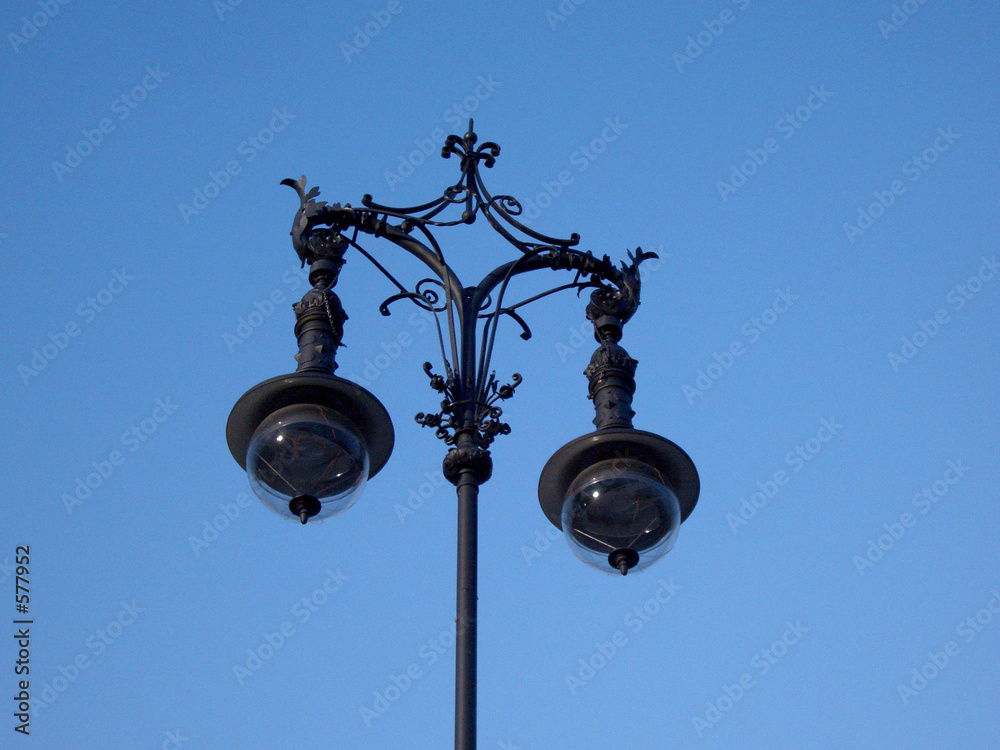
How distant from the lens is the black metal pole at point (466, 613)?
15.8 ft

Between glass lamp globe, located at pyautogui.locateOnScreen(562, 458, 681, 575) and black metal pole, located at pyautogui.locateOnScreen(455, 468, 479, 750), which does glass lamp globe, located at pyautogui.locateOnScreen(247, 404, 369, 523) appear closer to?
black metal pole, located at pyautogui.locateOnScreen(455, 468, 479, 750)

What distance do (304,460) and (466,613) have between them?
1.13 m

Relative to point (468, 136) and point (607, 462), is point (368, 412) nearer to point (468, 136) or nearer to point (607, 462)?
point (607, 462)

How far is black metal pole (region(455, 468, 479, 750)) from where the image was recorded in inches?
189

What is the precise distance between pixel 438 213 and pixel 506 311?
760 mm

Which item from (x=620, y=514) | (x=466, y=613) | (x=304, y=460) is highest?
(x=304, y=460)

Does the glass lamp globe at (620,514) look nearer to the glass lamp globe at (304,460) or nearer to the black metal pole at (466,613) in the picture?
the black metal pole at (466,613)

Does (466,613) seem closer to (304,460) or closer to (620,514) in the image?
(620,514)

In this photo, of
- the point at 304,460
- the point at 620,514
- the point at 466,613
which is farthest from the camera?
the point at 620,514

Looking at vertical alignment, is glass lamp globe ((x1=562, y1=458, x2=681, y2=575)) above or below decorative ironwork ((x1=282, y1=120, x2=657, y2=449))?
below

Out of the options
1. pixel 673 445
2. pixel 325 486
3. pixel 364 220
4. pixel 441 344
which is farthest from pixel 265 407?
pixel 673 445

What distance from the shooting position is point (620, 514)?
5742 mm

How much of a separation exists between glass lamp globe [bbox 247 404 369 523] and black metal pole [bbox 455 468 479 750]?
583 mm

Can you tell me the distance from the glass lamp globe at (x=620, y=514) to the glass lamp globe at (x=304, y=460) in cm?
109
